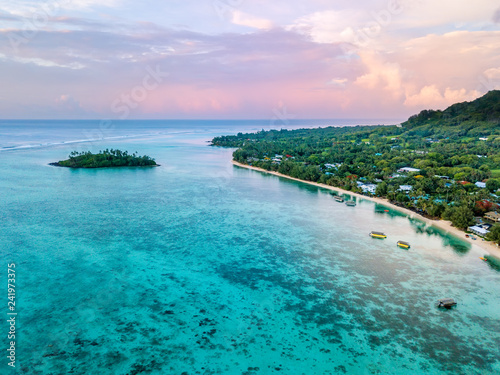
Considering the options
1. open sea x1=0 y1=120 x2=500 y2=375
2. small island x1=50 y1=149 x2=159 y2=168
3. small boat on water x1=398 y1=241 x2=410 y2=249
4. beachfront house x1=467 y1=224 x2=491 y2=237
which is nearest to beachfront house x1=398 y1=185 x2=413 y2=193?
open sea x1=0 y1=120 x2=500 y2=375

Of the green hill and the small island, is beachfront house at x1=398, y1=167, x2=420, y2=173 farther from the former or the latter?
the green hill

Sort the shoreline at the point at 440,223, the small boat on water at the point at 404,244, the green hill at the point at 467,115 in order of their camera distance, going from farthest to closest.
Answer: the green hill at the point at 467,115, the small boat on water at the point at 404,244, the shoreline at the point at 440,223

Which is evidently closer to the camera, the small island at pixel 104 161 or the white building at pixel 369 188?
the white building at pixel 369 188

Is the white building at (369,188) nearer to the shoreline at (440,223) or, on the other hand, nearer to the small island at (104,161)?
the shoreline at (440,223)

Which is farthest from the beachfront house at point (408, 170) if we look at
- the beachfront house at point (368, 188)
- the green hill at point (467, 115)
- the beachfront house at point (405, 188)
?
the green hill at point (467, 115)

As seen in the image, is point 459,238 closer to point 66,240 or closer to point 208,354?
point 208,354

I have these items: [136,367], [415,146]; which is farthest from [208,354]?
[415,146]
